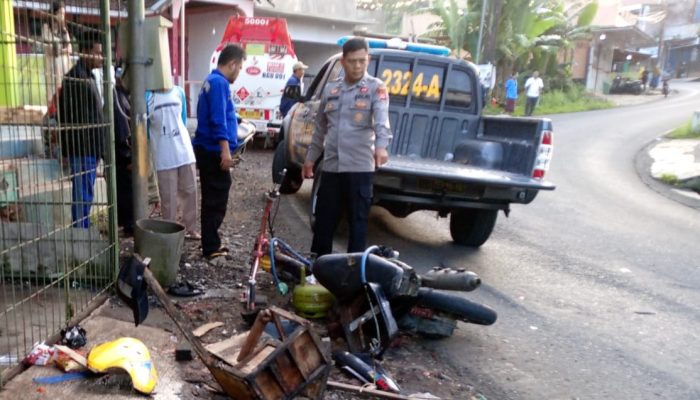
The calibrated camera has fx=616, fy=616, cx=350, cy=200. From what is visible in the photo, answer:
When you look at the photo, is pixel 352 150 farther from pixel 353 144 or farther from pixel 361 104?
pixel 361 104

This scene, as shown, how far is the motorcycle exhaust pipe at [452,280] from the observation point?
392 cm

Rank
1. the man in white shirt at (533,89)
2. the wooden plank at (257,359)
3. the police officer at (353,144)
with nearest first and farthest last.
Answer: the wooden plank at (257,359), the police officer at (353,144), the man in white shirt at (533,89)

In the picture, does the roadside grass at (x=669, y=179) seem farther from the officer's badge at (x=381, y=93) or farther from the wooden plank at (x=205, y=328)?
the wooden plank at (x=205, y=328)

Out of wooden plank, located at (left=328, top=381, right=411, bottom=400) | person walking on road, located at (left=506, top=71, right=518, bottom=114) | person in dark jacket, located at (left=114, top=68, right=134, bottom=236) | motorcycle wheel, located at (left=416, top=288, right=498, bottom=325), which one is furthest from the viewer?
person walking on road, located at (left=506, top=71, right=518, bottom=114)

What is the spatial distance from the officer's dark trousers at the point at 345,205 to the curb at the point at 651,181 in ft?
24.1

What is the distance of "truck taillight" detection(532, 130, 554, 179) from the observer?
19.5ft

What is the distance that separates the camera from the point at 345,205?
16.6ft

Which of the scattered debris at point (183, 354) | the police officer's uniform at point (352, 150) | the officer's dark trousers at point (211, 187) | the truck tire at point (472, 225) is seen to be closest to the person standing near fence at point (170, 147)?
the officer's dark trousers at point (211, 187)

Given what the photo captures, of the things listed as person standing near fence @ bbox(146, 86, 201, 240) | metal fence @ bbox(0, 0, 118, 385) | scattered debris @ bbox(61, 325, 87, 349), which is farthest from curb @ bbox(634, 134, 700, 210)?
scattered debris @ bbox(61, 325, 87, 349)

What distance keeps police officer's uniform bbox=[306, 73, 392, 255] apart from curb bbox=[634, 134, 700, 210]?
7368 millimetres

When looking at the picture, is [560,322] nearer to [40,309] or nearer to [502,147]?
[502,147]

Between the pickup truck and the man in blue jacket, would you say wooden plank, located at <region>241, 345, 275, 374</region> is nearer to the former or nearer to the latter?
the man in blue jacket

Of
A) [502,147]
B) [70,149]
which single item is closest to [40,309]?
[70,149]

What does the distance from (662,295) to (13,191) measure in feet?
17.0
